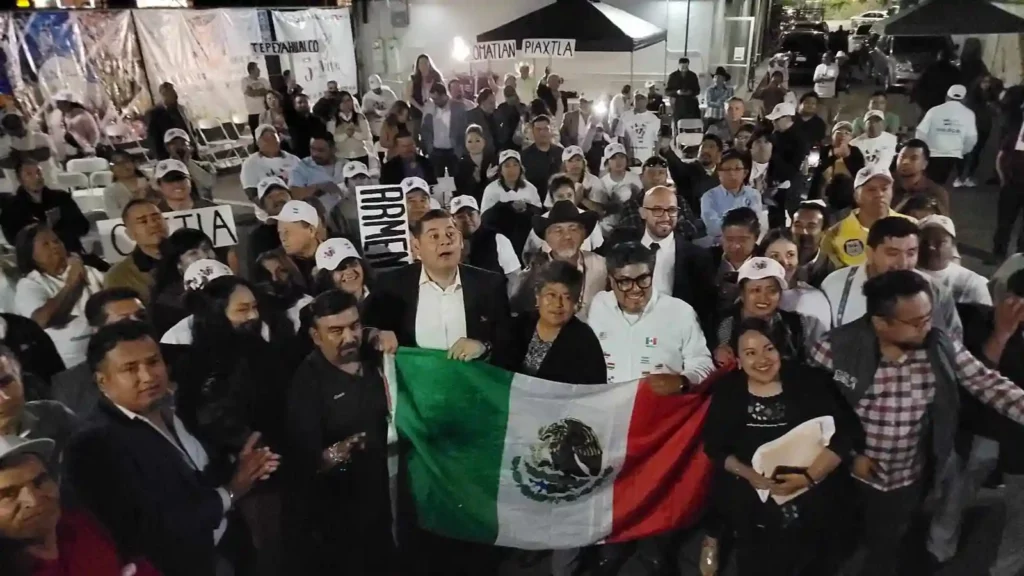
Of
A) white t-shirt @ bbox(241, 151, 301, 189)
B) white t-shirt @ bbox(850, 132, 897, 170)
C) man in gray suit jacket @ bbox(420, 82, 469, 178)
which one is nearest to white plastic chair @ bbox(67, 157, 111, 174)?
white t-shirt @ bbox(241, 151, 301, 189)

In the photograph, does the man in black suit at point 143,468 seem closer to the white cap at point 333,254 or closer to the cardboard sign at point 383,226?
the white cap at point 333,254

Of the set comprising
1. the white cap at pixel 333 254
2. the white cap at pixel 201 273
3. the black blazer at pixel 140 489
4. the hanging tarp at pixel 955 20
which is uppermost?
the hanging tarp at pixel 955 20

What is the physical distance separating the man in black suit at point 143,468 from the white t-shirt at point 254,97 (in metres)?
11.5

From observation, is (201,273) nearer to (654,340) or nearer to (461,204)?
(461,204)

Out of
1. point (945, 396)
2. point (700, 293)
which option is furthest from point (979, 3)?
point (945, 396)

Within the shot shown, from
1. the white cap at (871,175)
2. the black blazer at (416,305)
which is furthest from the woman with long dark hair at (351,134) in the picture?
the white cap at (871,175)

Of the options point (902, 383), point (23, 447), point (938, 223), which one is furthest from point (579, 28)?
point (23, 447)

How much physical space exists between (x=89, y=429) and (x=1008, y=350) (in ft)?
12.8

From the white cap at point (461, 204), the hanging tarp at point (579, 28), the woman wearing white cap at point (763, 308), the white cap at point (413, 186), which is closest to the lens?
the woman wearing white cap at point (763, 308)

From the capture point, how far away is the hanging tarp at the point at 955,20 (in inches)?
307

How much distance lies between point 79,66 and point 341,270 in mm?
10114

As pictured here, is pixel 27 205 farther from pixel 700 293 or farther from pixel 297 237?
pixel 700 293

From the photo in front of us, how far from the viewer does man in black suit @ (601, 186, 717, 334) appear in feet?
14.6

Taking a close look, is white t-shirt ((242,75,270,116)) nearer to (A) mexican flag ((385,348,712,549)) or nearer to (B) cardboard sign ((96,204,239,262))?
(B) cardboard sign ((96,204,239,262))
